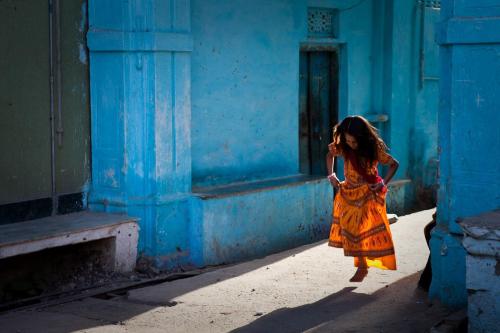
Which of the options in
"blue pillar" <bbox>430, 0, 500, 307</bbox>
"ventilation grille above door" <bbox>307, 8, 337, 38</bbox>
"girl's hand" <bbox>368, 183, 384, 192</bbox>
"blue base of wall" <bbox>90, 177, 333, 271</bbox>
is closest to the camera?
"blue pillar" <bbox>430, 0, 500, 307</bbox>

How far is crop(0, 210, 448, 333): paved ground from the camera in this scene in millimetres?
5684

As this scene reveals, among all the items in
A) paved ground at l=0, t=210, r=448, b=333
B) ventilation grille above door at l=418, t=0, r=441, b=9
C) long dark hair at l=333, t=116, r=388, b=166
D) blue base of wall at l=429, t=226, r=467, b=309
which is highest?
ventilation grille above door at l=418, t=0, r=441, b=9

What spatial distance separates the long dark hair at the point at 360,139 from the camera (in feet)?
21.9

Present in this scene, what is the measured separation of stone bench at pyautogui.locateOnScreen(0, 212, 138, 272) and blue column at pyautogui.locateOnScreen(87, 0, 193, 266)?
7.6 inches

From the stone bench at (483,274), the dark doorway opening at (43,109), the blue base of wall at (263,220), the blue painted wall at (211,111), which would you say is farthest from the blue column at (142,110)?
the stone bench at (483,274)

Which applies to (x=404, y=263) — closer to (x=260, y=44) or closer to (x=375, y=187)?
(x=375, y=187)

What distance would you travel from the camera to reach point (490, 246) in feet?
15.8

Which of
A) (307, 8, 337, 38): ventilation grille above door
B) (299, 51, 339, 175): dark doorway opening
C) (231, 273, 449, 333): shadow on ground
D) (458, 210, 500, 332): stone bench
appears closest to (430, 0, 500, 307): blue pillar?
(231, 273, 449, 333): shadow on ground

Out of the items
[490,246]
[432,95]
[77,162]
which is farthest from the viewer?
[432,95]

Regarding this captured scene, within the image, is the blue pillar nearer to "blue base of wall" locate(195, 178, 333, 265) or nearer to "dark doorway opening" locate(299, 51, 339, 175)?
"blue base of wall" locate(195, 178, 333, 265)

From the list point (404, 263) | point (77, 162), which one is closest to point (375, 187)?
point (404, 263)

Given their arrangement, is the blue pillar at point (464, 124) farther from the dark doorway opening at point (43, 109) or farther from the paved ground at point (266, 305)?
the dark doorway opening at point (43, 109)

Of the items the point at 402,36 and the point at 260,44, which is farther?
the point at 402,36

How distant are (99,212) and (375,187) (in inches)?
109
